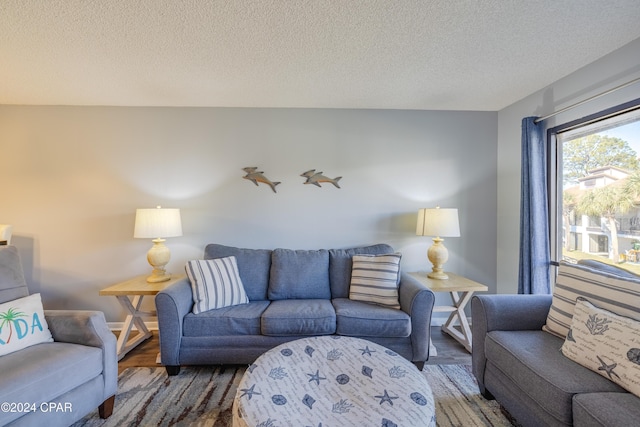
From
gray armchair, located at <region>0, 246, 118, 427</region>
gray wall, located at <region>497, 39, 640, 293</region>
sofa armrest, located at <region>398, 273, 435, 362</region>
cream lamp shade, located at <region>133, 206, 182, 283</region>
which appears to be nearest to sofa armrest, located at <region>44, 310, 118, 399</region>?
gray armchair, located at <region>0, 246, 118, 427</region>

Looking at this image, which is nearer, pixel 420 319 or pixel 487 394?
pixel 487 394

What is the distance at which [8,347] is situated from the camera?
1475 mm

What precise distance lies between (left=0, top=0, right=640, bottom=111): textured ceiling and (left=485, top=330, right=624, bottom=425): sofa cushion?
191cm

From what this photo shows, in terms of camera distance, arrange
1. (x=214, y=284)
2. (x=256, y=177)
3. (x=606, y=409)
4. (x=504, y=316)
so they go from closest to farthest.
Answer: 1. (x=606, y=409)
2. (x=504, y=316)
3. (x=214, y=284)
4. (x=256, y=177)

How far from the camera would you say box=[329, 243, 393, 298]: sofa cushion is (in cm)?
258

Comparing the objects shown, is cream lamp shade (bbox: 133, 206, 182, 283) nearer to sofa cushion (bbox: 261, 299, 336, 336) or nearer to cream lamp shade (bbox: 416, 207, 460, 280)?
sofa cushion (bbox: 261, 299, 336, 336)

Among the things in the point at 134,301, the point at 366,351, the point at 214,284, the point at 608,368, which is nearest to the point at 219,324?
the point at 214,284

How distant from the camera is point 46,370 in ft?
4.47

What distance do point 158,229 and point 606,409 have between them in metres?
3.01

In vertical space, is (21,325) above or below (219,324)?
above

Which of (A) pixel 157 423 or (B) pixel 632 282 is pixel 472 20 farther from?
(A) pixel 157 423

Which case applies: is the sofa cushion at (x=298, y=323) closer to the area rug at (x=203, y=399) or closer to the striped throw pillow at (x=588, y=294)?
the area rug at (x=203, y=399)

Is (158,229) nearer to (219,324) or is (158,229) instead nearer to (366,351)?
(219,324)

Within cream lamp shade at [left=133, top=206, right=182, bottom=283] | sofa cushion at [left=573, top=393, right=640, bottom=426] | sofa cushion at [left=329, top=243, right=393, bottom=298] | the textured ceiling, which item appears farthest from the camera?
sofa cushion at [left=329, top=243, right=393, bottom=298]
